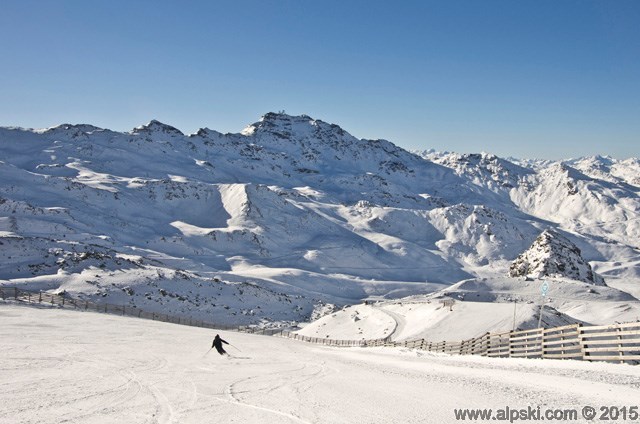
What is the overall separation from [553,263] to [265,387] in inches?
4601

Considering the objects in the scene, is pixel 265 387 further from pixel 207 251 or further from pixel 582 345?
pixel 207 251

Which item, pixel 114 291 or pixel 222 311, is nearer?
pixel 114 291

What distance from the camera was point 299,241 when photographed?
562 feet

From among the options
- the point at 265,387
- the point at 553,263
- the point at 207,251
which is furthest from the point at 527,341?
the point at 207,251

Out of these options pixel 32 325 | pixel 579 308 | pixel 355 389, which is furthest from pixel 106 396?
pixel 579 308

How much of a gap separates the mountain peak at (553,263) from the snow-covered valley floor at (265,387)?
342 ft

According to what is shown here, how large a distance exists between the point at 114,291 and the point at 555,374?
69142mm

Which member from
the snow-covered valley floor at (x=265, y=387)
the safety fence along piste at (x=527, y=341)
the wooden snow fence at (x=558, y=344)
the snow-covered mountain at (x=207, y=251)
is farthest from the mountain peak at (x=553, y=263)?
the snow-covered valley floor at (x=265, y=387)

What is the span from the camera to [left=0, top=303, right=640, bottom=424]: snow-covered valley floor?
11.2 m

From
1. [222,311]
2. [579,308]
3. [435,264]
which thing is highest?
[435,264]

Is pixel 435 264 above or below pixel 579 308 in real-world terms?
above

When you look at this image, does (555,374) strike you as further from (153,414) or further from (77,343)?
(77,343)

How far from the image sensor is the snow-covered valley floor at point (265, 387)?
36.9 ft

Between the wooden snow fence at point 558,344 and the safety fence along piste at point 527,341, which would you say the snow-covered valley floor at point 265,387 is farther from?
the safety fence along piste at point 527,341
